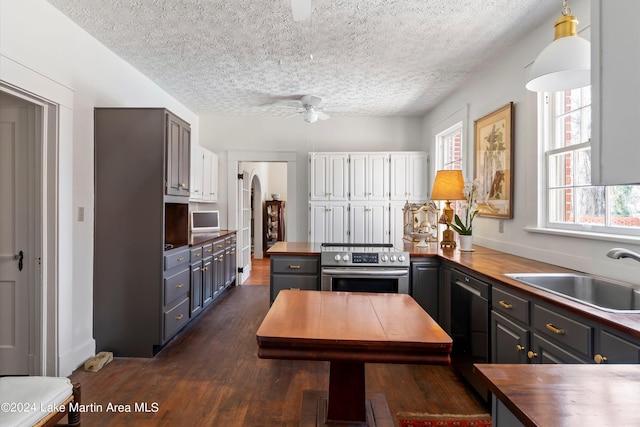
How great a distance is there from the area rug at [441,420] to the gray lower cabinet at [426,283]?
0.96m

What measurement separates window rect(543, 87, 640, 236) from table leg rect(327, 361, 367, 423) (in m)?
1.71

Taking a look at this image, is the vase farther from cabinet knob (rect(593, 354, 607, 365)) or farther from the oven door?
cabinet knob (rect(593, 354, 607, 365))

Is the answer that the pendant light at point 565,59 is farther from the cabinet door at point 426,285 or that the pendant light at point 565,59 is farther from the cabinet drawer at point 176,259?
the cabinet drawer at point 176,259

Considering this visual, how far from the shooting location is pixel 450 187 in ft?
10.5

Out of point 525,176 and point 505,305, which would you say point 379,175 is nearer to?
point 525,176

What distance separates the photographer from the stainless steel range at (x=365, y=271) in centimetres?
285

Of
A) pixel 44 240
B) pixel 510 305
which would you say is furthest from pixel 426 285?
pixel 44 240

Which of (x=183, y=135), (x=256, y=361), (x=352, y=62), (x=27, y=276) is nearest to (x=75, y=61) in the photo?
(x=183, y=135)

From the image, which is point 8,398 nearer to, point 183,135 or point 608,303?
point 183,135

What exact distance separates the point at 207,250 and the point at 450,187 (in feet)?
8.96

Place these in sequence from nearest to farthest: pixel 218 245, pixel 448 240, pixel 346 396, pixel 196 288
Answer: pixel 346 396
pixel 448 240
pixel 196 288
pixel 218 245

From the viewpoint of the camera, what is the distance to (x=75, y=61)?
2.64m

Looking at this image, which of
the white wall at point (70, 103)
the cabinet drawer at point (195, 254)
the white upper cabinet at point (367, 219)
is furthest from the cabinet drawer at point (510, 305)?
the white wall at point (70, 103)

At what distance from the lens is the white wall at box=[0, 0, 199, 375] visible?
2.12m
